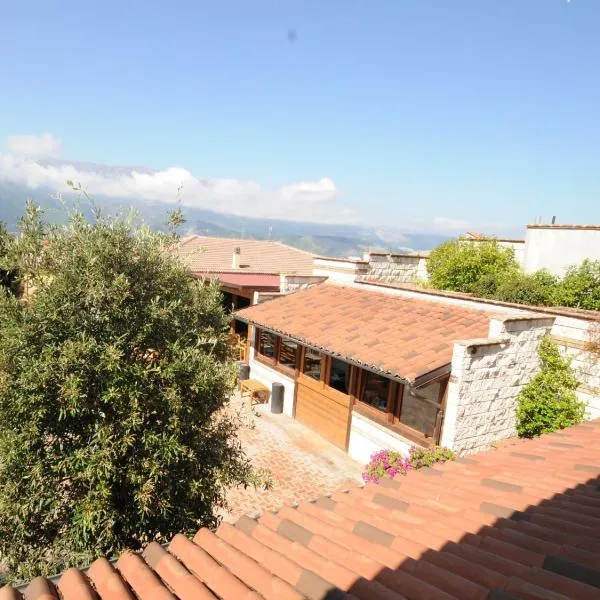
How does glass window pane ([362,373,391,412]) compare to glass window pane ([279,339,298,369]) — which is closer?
glass window pane ([362,373,391,412])

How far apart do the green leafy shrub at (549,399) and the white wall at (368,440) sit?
2836 millimetres

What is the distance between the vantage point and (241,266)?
31531 millimetres

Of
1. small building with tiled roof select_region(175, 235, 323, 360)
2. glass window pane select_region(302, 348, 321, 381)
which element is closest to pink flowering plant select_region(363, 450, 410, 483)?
glass window pane select_region(302, 348, 321, 381)

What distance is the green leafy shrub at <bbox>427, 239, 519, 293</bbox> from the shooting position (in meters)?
18.8

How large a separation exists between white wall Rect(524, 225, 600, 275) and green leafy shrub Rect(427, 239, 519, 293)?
3.25 feet

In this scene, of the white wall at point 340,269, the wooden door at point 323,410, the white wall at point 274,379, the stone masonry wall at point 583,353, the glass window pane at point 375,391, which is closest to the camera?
the stone masonry wall at point 583,353

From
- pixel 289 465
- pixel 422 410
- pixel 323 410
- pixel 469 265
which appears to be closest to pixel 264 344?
pixel 323 410

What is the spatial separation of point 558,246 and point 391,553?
17063mm

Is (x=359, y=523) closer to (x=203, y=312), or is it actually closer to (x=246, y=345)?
(x=203, y=312)

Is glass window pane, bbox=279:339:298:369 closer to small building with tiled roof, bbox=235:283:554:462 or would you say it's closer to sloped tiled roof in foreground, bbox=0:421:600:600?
small building with tiled roof, bbox=235:283:554:462

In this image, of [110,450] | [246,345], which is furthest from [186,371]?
[246,345]

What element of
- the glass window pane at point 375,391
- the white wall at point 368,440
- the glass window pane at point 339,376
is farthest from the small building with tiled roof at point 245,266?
the white wall at point 368,440

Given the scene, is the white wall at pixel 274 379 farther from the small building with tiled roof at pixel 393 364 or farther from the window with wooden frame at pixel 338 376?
the window with wooden frame at pixel 338 376

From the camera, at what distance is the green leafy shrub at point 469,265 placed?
18766mm
